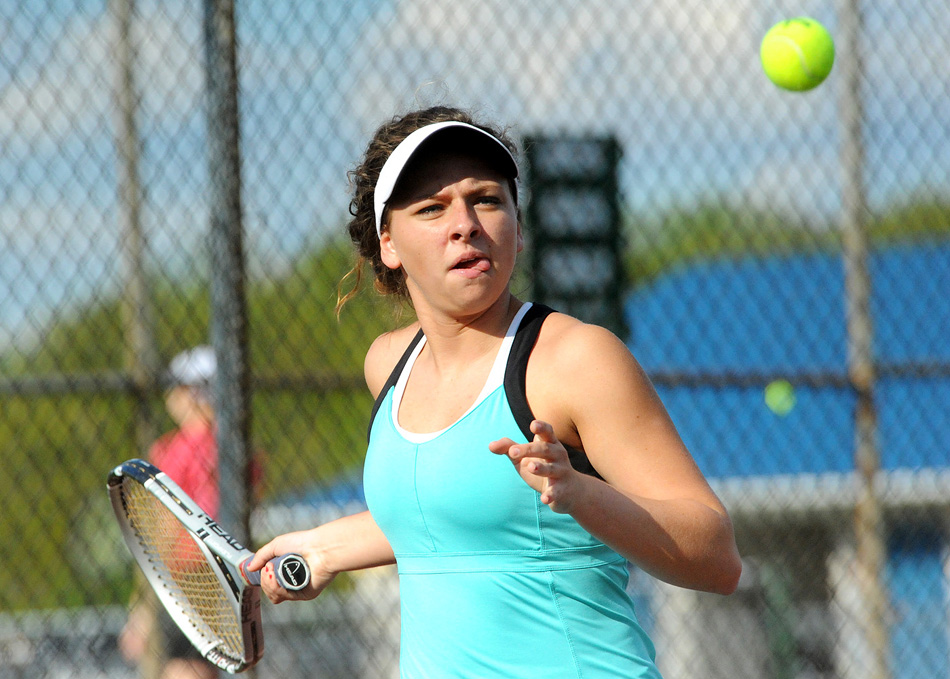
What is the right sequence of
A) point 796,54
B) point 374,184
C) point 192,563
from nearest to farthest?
point 374,184
point 192,563
point 796,54

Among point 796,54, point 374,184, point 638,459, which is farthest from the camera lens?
point 796,54

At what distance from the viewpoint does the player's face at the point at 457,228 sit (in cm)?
156

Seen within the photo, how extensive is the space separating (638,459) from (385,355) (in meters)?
0.63

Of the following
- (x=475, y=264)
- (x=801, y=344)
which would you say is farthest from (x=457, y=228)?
(x=801, y=344)

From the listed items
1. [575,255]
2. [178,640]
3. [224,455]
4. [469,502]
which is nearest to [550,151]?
[575,255]

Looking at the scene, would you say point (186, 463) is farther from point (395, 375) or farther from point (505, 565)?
point (505, 565)

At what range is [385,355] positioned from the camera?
1.91 m

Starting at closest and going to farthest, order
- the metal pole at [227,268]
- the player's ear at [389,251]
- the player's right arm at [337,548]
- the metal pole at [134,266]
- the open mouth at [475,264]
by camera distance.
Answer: the open mouth at [475,264], the player's ear at [389,251], the player's right arm at [337,548], the metal pole at [227,268], the metal pole at [134,266]

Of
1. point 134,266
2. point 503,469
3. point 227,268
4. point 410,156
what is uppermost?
point 134,266

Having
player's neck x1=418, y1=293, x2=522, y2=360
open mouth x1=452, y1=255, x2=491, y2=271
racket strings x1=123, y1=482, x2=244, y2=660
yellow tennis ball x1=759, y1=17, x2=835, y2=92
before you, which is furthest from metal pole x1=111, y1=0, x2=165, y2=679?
yellow tennis ball x1=759, y1=17, x2=835, y2=92

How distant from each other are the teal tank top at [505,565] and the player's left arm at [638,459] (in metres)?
0.06

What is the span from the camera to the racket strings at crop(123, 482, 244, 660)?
2.18 meters

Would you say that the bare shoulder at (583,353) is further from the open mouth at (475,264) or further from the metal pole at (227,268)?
the metal pole at (227,268)

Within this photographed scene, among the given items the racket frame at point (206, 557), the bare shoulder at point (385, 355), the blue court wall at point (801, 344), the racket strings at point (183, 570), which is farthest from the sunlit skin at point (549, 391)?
the blue court wall at point (801, 344)
